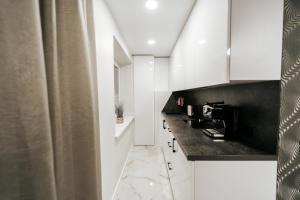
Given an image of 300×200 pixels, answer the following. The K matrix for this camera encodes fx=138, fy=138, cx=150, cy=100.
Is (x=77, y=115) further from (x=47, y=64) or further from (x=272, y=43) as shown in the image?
(x=272, y=43)

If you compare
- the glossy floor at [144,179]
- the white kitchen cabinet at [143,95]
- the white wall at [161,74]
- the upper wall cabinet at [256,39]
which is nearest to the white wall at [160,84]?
the white wall at [161,74]

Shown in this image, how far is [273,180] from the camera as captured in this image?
3.09 ft

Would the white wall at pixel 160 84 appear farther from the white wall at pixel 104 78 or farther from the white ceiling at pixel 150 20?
the white wall at pixel 104 78

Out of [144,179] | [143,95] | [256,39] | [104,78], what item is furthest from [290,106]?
[143,95]

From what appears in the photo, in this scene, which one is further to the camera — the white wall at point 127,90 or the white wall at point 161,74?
the white wall at point 161,74

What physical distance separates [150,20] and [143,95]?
1887 mm

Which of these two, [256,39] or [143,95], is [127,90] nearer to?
[143,95]

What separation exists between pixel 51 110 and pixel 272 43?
1336 mm

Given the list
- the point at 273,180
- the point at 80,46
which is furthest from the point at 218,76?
the point at 80,46

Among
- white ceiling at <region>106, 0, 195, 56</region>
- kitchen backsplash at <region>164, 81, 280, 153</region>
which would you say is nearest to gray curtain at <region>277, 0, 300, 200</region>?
kitchen backsplash at <region>164, 81, 280, 153</region>

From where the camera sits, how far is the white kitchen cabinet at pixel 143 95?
11.3 ft

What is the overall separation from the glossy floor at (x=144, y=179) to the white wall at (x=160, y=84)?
79 centimetres

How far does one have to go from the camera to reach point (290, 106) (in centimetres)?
92

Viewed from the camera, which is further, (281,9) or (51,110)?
(281,9)
